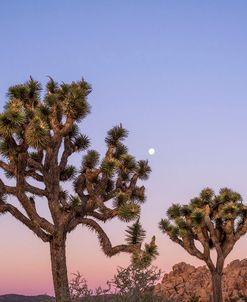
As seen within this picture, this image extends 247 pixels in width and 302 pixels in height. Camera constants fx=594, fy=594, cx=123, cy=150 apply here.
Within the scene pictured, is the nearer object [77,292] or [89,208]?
[77,292]

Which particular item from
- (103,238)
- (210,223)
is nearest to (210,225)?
(210,223)

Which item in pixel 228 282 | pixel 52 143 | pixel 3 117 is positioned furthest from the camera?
pixel 228 282

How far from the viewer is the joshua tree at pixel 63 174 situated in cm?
1909

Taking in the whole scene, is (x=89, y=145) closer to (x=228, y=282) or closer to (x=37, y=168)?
(x=37, y=168)

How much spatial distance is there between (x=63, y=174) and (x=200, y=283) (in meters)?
22.6

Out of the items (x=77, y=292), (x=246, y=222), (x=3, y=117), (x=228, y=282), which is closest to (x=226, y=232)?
(x=246, y=222)

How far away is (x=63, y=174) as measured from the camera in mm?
20844

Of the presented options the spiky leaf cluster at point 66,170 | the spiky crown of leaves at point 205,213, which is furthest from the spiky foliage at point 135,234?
the spiky crown of leaves at point 205,213

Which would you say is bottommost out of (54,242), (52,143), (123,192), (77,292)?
(77,292)

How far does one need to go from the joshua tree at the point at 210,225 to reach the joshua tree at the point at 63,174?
9.44m

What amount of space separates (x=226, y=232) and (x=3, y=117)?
15711mm

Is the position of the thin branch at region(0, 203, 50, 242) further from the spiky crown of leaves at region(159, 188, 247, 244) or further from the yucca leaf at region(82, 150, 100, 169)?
the spiky crown of leaves at region(159, 188, 247, 244)

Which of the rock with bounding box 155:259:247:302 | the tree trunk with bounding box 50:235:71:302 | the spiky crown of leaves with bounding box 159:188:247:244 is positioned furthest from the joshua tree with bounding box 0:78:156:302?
the rock with bounding box 155:259:247:302

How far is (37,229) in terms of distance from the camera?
19750 mm
